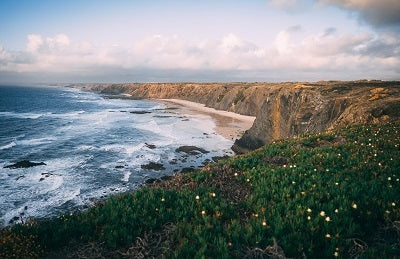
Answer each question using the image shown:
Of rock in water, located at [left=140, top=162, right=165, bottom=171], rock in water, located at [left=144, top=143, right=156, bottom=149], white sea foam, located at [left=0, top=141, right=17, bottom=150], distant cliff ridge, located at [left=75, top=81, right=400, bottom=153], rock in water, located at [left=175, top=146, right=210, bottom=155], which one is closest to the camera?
distant cliff ridge, located at [left=75, top=81, right=400, bottom=153]

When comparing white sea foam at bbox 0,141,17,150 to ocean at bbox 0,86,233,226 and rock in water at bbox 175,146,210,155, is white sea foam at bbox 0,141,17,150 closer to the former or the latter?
ocean at bbox 0,86,233,226

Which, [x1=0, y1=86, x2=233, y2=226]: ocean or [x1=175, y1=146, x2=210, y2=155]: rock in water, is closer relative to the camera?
[x1=0, y1=86, x2=233, y2=226]: ocean

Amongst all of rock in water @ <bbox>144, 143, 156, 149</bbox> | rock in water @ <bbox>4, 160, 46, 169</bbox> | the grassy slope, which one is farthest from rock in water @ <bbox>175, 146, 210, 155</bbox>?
the grassy slope

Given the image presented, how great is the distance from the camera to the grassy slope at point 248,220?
15.8ft

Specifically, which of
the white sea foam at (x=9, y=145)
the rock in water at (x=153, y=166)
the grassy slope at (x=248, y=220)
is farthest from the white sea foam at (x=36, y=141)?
the grassy slope at (x=248, y=220)

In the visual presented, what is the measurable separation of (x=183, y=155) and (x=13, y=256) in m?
28.6

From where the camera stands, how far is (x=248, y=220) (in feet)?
18.6

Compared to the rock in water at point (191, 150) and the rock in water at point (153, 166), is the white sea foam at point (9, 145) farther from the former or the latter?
the rock in water at point (191, 150)

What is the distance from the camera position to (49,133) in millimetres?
45469

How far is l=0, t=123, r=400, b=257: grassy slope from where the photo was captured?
15.8 feet

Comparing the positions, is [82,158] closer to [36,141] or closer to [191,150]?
[191,150]

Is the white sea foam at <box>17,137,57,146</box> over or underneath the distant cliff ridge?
underneath

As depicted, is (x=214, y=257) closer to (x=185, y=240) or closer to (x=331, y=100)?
(x=185, y=240)

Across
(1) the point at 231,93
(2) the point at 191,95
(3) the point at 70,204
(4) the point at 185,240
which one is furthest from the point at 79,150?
(2) the point at 191,95
